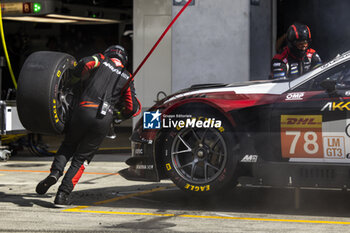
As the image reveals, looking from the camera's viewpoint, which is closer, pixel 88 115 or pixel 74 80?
pixel 88 115

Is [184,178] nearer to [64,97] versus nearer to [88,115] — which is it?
[88,115]

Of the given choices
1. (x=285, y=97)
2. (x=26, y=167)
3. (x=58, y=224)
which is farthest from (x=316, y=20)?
(x=58, y=224)

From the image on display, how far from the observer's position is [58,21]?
21.5 meters

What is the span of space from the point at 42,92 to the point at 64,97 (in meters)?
0.47

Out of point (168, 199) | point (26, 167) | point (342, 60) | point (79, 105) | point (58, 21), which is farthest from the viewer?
point (58, 21)

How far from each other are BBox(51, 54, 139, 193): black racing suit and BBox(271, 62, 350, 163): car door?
5.77 ft

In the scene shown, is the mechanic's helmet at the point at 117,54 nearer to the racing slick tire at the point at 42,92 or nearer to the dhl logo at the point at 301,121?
the racing slick tire at the point at 42,92

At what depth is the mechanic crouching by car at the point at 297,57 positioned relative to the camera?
952 cm

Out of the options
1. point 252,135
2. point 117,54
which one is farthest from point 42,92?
point 252,135

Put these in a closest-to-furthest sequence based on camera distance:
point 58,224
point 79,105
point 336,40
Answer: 1. point 58,224
2. point 79,105
3. point 336,40

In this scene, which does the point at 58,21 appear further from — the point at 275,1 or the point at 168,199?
the point at 168,199

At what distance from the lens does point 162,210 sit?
24.6 feet

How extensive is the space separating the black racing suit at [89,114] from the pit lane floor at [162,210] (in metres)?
0.45

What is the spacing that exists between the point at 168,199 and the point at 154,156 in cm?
73
